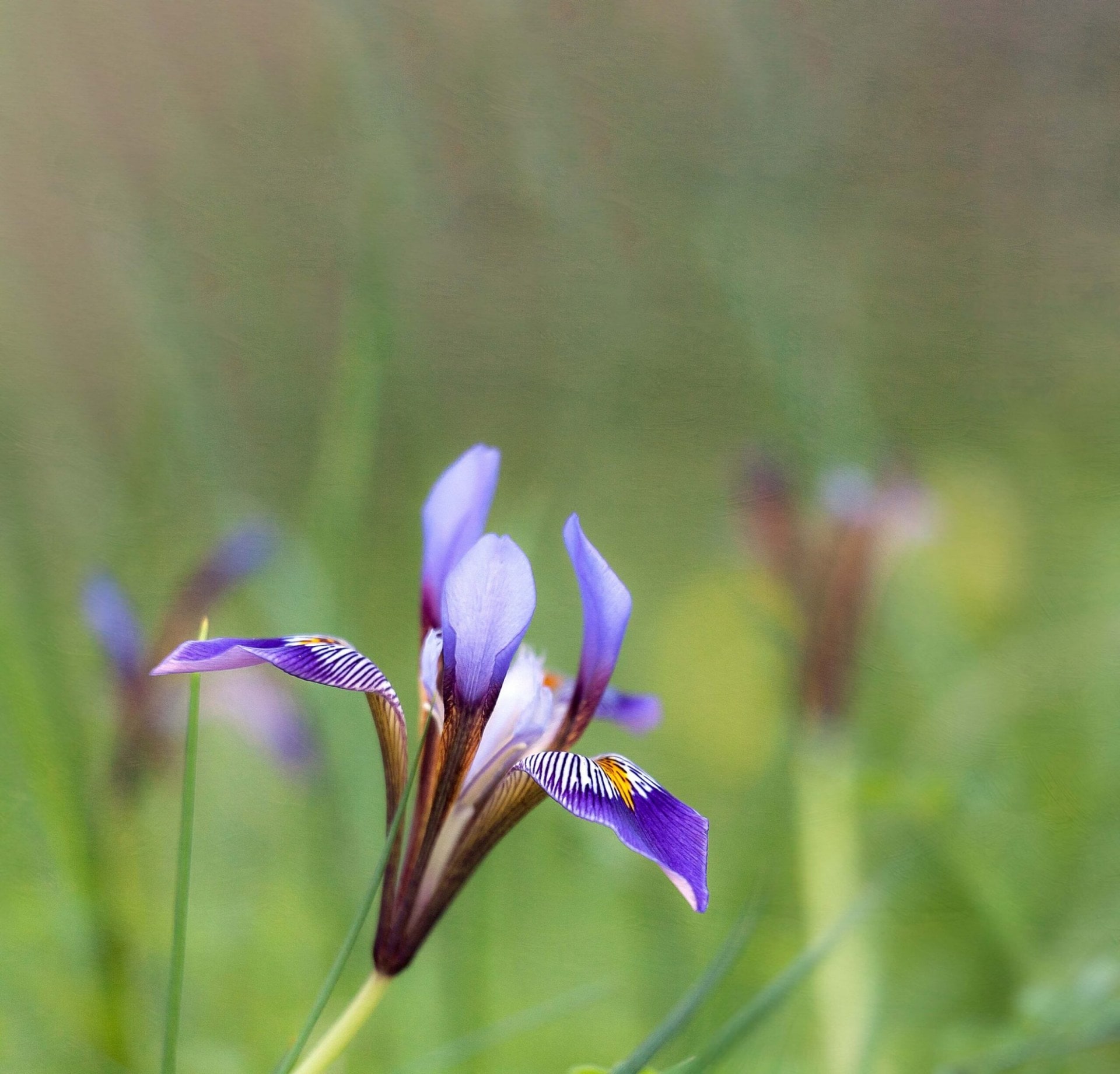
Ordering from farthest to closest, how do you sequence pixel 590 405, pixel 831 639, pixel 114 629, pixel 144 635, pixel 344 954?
pixel 590 405, pixel 831 639, pixel 144 635, pixel 114 629, pixel 344 954

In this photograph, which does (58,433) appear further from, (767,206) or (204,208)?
(767,206)

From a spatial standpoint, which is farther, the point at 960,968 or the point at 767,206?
the point at 767,206

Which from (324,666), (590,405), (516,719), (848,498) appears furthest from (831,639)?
(324,666)

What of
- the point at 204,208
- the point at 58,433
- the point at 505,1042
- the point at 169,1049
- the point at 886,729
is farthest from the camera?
the point at 886,729

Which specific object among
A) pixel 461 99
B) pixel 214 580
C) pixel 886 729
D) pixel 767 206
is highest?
pixel 461 99

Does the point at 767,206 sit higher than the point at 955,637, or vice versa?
the point at 767,206

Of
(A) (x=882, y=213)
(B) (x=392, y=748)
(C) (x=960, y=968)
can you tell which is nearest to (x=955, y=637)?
(C) (x=960, y=968)

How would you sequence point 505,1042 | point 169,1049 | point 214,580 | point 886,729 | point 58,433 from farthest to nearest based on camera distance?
point 886,729, point 58,433, point 505,1042, point 214,580, point 169,1049

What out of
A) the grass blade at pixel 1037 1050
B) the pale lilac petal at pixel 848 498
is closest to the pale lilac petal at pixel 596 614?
the grass blade at pixel 1037 1050

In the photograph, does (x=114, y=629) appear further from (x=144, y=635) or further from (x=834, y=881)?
(x=834, y=881)
